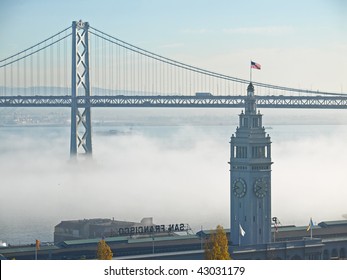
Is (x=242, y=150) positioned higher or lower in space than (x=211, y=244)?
higher

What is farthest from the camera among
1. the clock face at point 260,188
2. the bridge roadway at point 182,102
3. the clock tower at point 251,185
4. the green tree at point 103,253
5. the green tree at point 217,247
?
the bridge roadway at point 182,102

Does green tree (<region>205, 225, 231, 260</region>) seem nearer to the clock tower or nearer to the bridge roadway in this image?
the clock tower

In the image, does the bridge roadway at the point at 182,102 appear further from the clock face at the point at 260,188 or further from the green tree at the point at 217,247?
the green tree at the point at 217,247

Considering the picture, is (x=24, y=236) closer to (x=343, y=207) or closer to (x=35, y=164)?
(x=343, y=207)

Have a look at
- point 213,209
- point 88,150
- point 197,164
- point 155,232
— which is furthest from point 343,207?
point 197,164

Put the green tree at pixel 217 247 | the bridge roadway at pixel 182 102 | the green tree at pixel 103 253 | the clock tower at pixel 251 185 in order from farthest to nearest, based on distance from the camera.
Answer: the bridge roadway at pixel 182 102 → the clock tower at pixel 251 185 → the green tree at pixel 217 247 → the green tree at pixel 103 253

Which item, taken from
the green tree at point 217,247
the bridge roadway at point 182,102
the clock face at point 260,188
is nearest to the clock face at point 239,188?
the clock face at point 260,188

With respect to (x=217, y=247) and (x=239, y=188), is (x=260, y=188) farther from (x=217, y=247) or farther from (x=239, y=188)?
(x=217, y=247)
